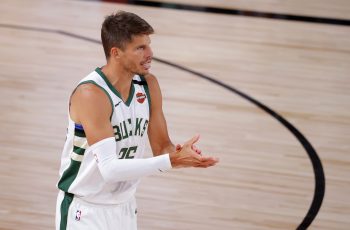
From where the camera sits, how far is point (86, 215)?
3998 mm

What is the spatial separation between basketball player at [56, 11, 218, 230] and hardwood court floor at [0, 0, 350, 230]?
69.7 inches

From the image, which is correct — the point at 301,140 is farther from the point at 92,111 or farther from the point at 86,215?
the point at 92,111

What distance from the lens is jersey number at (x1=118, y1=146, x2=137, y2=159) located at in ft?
12.8

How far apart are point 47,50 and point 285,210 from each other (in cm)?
450

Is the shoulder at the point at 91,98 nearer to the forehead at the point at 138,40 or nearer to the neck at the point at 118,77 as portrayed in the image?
the neck at the point at 118,77

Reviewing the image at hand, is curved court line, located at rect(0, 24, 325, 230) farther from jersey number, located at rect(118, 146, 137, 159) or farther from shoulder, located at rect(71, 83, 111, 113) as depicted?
shoulder, located at rect(71, 83, 111, 113)

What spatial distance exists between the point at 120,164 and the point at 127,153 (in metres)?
0.32

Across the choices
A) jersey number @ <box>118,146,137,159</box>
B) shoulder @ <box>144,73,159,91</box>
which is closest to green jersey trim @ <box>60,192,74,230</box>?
jersey number @ <box>118,146,137,159</box>

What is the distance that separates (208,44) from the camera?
1004cm

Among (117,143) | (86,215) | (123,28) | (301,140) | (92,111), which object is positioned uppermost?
(123,28)

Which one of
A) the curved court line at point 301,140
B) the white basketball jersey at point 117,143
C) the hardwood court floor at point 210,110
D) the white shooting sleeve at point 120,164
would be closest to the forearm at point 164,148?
the white basketball jersey at point 117,143

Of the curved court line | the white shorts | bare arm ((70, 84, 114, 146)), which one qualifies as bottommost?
the curved court line

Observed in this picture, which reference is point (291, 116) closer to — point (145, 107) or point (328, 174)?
point (328, 174)

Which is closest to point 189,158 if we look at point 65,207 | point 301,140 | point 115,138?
point 115,138
